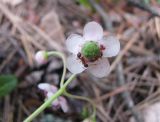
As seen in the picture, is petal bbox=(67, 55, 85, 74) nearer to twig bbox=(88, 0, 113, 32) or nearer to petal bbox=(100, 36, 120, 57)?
petal bbox=(100, 36, 120, 57)

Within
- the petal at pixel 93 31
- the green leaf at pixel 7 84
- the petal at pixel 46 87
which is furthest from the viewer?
the green leaf at pixel 7 84

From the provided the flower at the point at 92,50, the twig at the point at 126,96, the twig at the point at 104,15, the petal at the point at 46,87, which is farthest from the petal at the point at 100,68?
the twig at the point at 104,15

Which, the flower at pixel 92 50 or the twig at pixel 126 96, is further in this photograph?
the twig at pixel 126 96

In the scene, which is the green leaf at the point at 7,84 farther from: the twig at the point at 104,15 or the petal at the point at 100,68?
the twig at the point at 104,15

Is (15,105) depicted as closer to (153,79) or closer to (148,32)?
(153,79)

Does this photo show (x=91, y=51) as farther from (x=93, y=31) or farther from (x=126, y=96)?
(x=126, y=96)

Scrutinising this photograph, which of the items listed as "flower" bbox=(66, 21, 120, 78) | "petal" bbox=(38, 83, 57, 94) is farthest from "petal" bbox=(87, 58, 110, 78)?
"petal" bbox=(38, 83, 57, 94)

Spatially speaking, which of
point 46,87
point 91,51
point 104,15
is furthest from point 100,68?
point 104,15
